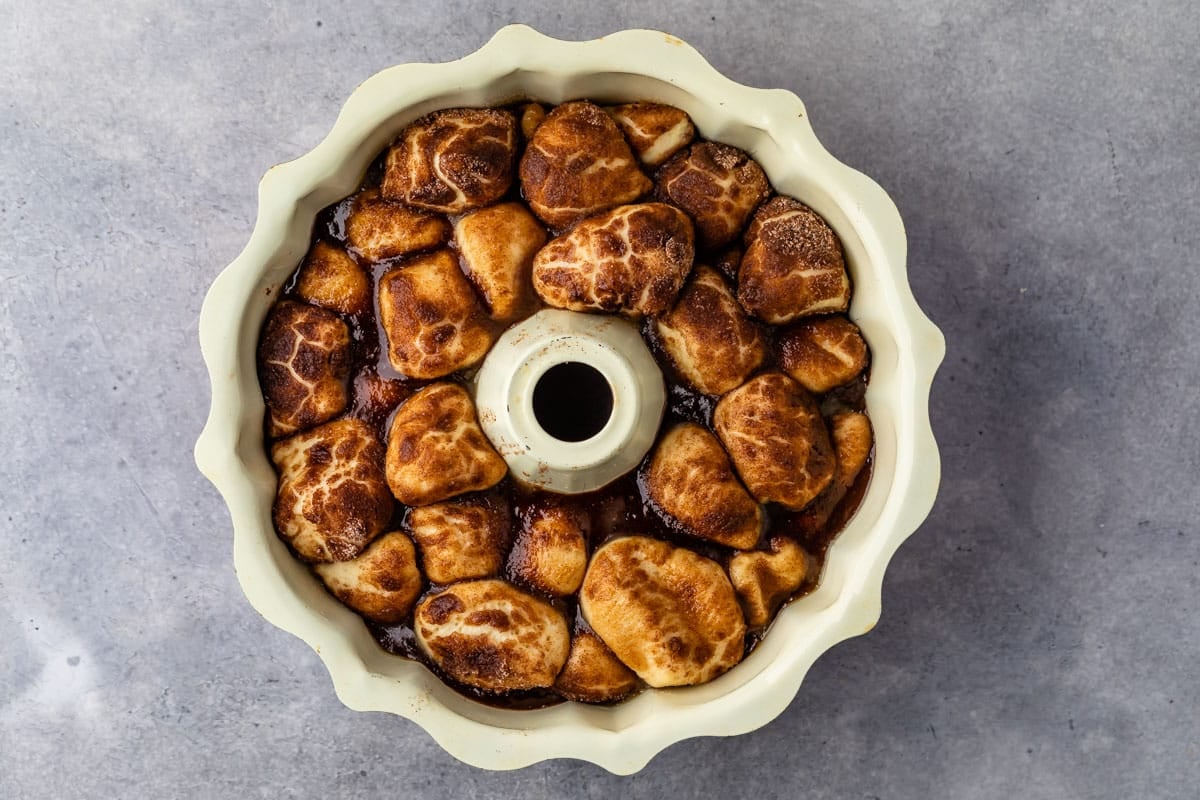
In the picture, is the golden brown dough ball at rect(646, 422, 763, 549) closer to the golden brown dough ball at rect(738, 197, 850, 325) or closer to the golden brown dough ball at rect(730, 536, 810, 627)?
the golden brown dough ball at rect(730, 536, 810, 627)

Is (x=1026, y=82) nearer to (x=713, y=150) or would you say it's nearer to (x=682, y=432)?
(x=713, y=150)

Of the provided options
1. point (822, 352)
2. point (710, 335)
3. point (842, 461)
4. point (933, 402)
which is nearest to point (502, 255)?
point (710, 335)

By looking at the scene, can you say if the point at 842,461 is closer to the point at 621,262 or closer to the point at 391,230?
the point at 621,262

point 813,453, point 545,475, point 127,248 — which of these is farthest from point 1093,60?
point 127,248

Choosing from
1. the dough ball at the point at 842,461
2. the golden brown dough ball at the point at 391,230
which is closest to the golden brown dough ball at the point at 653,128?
the golden brown dough ball at the point at 391,230

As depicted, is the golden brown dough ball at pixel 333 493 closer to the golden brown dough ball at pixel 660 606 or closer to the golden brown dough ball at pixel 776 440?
the golden brown dough ball at pixel 660 606

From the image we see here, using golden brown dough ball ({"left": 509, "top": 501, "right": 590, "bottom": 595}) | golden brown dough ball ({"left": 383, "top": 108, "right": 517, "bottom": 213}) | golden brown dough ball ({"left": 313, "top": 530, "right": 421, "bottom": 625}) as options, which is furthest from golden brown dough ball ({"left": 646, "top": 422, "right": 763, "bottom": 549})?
golden brown dough ball ({"left": 383, "top": 108, "right": 517, "bottom": 213})
